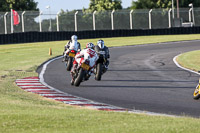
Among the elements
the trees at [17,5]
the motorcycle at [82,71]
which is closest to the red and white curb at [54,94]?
the motorcycle at [82,71]

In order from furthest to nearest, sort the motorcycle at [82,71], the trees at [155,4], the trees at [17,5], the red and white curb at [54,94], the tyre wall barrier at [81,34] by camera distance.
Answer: the trees at [155,4] → the trees at [17,5] → the tyre wall barrier at [81,34] → the motorcycle at [82,71] → the red and white curb at [54,94]

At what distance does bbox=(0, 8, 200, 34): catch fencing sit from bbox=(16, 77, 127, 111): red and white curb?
2604cm

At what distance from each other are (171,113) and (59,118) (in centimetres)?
273

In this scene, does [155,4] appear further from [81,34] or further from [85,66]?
[85,66]

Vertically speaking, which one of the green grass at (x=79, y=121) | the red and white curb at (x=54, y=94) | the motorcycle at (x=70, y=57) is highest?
the motorcycle at (x=70, y=57)

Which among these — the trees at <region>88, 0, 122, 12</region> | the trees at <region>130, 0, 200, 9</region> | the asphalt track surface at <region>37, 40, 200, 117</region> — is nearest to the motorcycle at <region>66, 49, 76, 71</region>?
the asphalt track surface at <region>37, 40, 200, 117</region>

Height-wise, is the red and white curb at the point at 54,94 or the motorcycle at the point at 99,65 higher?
the motorcycle at the point at 99,65

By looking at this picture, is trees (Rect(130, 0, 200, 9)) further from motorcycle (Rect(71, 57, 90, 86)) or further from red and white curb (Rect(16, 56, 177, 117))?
motorcycle (Rect(71, 57, 90, 86))

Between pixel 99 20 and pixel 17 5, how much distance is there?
29357 mm

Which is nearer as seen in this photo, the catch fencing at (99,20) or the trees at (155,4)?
the catch fencing at (99,20)

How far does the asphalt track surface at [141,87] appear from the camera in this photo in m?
10.9

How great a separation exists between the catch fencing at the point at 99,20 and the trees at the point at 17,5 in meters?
26.3

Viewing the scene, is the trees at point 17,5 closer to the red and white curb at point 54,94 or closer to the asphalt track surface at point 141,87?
the asphalt track surface at point 141,87

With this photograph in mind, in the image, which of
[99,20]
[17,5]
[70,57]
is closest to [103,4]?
[17,5]
